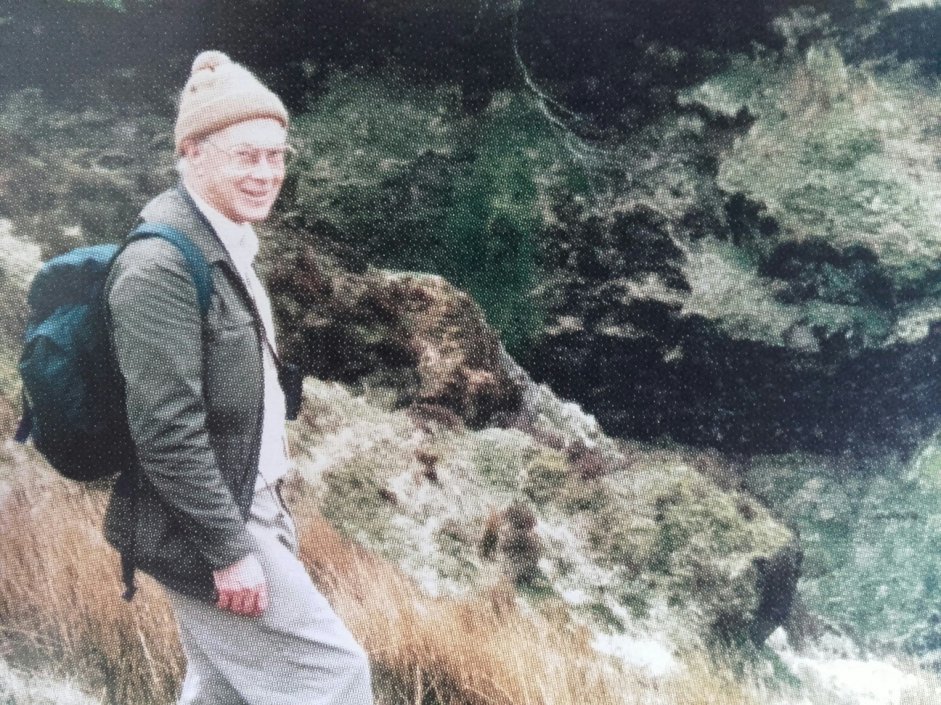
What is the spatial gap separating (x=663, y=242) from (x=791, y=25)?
0.81m

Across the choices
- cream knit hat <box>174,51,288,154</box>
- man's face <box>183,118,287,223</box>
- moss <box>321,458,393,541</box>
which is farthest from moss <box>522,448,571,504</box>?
cream knit hat <box>174,51,288,154</box>

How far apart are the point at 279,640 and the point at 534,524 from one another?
962mm

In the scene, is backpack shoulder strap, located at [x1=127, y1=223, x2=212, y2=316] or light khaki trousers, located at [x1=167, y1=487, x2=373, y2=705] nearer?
backpack shoulder strap, located at [x1=127, y1=223, x2=212, y2=316]

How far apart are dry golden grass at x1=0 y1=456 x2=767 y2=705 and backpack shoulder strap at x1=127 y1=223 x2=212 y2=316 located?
1.00 m

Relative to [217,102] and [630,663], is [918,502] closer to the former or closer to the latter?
[630,663]

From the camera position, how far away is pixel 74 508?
2643 millimetres

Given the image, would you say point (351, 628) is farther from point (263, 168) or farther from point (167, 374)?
point (263, 168)

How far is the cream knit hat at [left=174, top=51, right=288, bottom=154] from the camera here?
213 cm

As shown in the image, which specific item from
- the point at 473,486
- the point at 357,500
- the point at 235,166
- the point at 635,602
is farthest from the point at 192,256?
the point at 635,602

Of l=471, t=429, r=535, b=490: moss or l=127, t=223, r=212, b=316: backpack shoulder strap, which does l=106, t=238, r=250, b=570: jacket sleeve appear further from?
l=471, t=429, r=535, b=490: moss

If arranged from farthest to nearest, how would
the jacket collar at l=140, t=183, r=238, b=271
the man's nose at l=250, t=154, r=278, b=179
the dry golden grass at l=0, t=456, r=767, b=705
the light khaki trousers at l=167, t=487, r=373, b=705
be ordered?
1. the dry golden grass at l=0, t=456, r=767, b=705
2. the man's nose at l=250, t=154, r=278, b=179
3. the light khaki trousers at l=167, t=487, r=373, b=705
4. the jacket collar at l=140, t=183, r=238, b=271

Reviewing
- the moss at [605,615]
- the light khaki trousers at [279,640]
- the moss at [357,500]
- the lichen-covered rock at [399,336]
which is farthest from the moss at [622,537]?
the light khaki trousers at [279,640]

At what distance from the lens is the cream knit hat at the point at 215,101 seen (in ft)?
7.00

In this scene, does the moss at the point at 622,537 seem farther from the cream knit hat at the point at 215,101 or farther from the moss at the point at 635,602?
the cream knit hat at the point at 215,101
